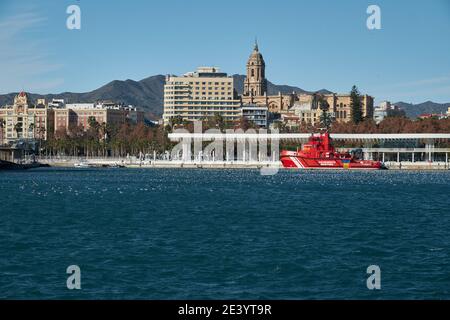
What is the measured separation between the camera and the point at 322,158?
14338cm

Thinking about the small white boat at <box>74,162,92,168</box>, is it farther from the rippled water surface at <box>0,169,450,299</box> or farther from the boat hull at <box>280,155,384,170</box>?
the rippled water surface at <box>0,169,450,299</box>

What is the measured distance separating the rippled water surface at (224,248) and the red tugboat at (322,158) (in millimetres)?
79789

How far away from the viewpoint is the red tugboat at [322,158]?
5645 inches

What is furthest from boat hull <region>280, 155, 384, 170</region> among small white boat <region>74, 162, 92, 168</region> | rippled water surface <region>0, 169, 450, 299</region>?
rippled water surface <region>0, 169, 450, 299</region>

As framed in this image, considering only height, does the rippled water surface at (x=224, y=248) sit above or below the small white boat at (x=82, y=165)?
above

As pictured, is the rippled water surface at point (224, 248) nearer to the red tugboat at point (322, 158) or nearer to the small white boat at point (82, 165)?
the red tugboat at point (322, 158)

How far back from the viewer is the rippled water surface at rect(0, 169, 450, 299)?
27.4m

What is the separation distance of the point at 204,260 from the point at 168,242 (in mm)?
5334

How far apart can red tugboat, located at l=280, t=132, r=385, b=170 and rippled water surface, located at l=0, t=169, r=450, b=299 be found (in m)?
79.8

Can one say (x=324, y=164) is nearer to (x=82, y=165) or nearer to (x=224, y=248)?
(x=82, y=165)

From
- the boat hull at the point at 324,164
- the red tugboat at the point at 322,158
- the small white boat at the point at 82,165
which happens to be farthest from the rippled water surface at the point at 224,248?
the small white boat at the point at 82,165
